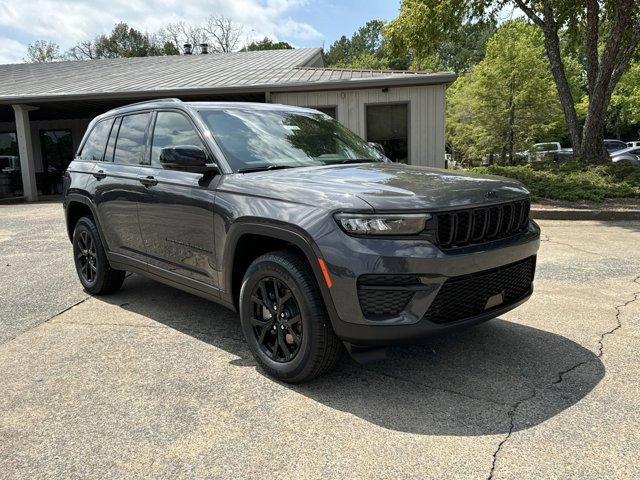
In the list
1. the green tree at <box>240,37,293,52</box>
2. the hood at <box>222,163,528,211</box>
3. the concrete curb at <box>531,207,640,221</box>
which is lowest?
the concrete curb at <box>531,207,640,221</box>

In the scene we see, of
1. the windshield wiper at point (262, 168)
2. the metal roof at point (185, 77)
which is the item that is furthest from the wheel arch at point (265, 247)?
the metal roof at point (185, 77)

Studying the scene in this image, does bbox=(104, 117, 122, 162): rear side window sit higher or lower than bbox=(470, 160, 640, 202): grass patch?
higher

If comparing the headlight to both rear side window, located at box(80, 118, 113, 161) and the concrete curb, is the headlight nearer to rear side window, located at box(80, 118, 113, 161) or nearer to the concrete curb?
rear side window, located at box(80, 118, 113, 161)

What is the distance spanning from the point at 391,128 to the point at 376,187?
11958mm

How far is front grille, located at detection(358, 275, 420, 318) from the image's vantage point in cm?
273

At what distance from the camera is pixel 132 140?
15.2ft

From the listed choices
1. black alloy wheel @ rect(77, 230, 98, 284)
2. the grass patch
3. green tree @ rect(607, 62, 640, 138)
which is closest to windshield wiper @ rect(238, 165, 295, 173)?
black alloy wheel @ rect(77, 230, 98, 284)

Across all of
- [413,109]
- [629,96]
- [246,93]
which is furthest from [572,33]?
[629,96]

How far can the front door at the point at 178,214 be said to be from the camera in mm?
3650

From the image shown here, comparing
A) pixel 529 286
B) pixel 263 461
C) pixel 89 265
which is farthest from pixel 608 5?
pixel 263 461

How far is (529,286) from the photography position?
11.5 feet

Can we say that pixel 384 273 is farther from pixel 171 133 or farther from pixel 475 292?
pixel 171 133

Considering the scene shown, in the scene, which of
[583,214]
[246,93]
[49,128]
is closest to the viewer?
[583,214]

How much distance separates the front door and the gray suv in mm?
14
